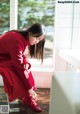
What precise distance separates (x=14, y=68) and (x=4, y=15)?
3.59 feet

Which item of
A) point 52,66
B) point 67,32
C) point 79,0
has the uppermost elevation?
point 79,0

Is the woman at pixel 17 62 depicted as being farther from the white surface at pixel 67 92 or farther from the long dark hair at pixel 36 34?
the white surface at pixel 67 92

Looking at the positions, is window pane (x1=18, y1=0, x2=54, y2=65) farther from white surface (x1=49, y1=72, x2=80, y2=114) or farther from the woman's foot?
white surface (x1=49, y1=72, x2=80, y2=114)

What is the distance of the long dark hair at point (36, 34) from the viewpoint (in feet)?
5.56

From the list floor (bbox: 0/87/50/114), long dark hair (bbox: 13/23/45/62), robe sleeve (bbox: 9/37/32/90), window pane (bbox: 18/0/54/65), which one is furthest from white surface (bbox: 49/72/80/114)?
window pane (bbox: 18/0/54/65)

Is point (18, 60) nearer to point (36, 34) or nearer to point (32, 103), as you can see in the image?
point (36, 34)

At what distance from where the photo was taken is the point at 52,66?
2.62 metres

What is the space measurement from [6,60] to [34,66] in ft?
3.06

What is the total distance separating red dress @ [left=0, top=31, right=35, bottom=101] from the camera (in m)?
1.63

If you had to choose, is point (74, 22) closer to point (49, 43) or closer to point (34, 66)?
point (49, 43)

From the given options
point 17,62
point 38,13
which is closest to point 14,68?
point 17,62

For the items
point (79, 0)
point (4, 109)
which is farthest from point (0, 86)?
point (79, 0)

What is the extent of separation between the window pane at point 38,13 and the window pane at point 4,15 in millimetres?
143

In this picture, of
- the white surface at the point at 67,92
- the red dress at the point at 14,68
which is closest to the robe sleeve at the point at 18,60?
the red dress at the point at 14,68
